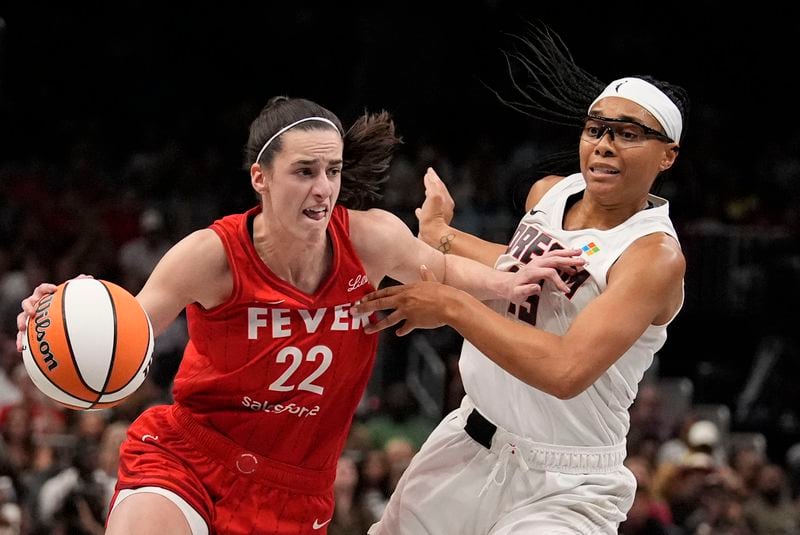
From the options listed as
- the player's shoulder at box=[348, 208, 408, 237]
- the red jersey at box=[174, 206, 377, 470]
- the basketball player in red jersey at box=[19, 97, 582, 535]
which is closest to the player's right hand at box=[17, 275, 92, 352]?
the basketball player in red jersey at box=[19, 97, 582, 535]

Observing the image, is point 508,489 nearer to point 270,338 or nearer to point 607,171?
point 270,338

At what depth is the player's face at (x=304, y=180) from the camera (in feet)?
13.8

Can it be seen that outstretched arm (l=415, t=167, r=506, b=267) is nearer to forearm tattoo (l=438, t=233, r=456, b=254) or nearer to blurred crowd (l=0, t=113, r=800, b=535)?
forearm tattoo (l=438, t=233, r=456, b=254)

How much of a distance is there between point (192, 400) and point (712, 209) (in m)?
8.38

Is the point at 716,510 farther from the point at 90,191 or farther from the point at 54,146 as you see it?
the point at 54,146

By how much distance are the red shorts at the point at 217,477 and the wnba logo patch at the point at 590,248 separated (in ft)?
3.87

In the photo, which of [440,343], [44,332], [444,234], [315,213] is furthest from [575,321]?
[440,343]

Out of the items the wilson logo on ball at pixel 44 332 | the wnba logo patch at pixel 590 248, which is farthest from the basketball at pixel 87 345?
the wnba logo patch at pixel 590 248

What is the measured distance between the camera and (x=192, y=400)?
440cm

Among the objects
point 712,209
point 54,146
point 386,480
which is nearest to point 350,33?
point 54,146

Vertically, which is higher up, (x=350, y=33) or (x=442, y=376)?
(x=350, y=33)

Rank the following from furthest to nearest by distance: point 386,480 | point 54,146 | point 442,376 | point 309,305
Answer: point 54,146 < point 442,376 < point 386,480 < point 309,305

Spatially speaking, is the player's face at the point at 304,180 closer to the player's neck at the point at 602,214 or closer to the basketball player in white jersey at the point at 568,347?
the basketball player in white jersey at the point at 568,347

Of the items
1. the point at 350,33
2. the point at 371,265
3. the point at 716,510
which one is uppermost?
the point at 350,33
